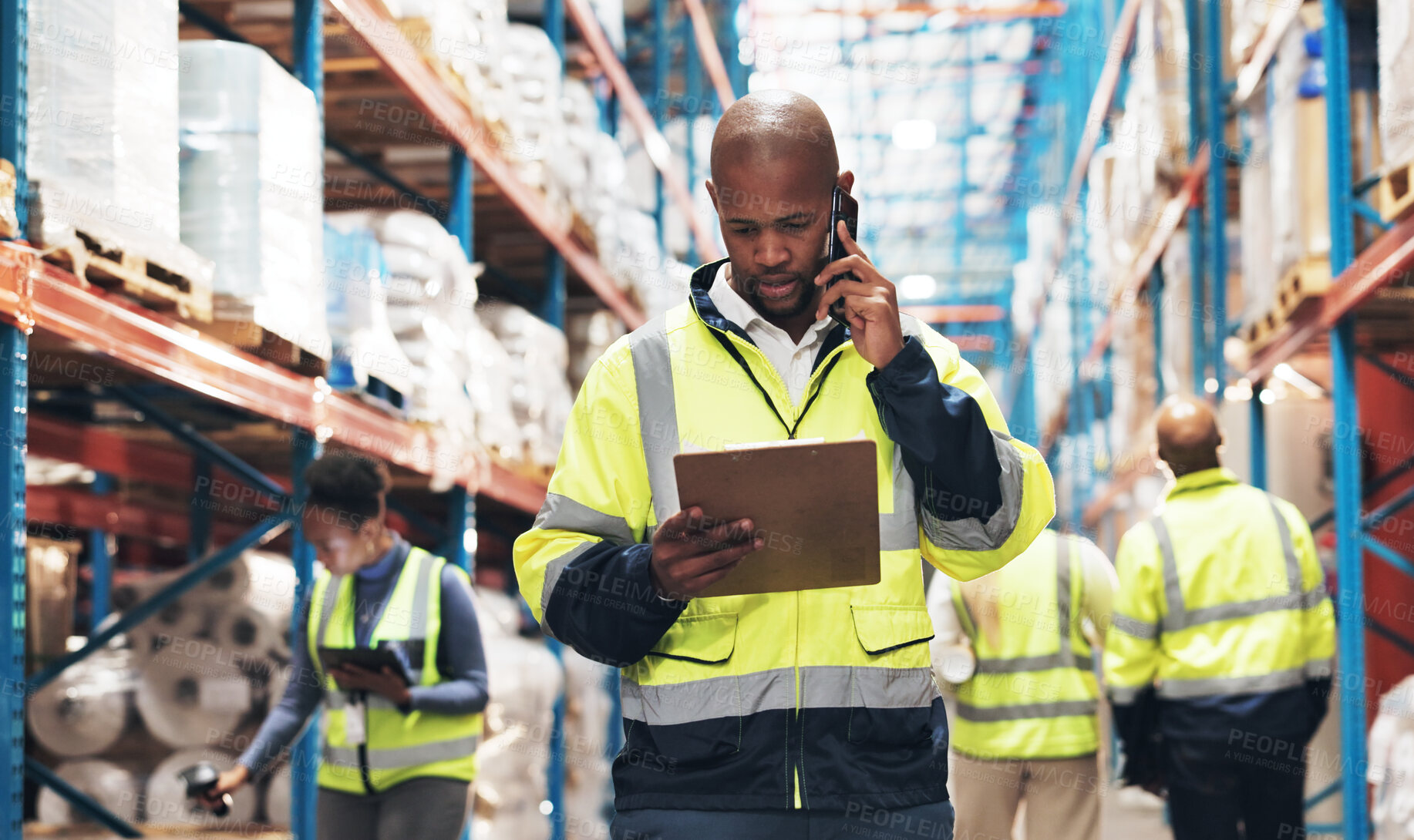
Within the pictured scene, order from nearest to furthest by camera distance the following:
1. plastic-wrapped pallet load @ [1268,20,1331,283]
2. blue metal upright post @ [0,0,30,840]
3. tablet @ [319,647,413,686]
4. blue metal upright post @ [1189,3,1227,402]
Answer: blue metal upright post @ [0,0,30,840] < tablet @ [319,647,413,686] < plastic-wrapped pallet load @ [1268,20,1331,283] < blue metal upright post @ [1189,3,1227,402]

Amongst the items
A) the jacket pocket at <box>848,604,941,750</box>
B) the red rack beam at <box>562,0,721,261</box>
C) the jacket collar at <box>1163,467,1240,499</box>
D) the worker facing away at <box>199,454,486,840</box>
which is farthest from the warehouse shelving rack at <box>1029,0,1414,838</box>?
the jacket pocket at <box>848,604,941,750</box>

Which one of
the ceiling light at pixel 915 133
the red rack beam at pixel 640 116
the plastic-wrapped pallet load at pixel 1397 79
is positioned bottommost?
the plastic-wrapped pallet load at pixel 1397 79

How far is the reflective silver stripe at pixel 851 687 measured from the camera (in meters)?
2.23

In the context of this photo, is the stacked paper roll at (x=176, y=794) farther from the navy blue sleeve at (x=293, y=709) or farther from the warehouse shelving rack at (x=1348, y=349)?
the warehouse shelving rack at (x=1348, y=349)

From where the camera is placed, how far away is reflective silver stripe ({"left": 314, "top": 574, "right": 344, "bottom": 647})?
4.52 m

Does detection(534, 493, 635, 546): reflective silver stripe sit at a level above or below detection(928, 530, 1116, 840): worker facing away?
above

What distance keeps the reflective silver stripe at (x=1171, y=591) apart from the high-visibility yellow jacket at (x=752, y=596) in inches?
116

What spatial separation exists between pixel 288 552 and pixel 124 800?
408 cm

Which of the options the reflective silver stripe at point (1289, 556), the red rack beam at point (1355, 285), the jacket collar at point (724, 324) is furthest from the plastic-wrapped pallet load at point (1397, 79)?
the jacket collar at point (724, 324)

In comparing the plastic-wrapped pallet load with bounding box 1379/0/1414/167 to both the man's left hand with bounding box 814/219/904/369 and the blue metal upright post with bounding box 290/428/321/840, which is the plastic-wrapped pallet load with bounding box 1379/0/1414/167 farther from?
the blue metal upright post with bounding box 290/428/321/840

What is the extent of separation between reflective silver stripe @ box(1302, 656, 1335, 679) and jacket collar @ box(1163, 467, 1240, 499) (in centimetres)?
68

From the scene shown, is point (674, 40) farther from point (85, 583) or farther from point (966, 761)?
point (966, 761)

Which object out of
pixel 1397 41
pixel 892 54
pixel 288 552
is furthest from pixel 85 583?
pixel 892 54

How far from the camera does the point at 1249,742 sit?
494 centimetres
